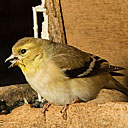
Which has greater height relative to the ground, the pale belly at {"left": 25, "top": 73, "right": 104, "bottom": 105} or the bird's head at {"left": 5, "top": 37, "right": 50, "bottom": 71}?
the bird's head at {"left": 5, "top": 37, "right": 50, "bottom": 71}

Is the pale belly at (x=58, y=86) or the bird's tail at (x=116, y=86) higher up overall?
the pale belly at (x=58, y=86)

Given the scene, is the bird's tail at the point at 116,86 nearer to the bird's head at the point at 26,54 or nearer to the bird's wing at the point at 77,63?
the bird's wing at the point at 77,63

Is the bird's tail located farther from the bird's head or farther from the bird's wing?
the bird's head

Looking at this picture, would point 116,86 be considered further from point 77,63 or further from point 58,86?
point 58,86

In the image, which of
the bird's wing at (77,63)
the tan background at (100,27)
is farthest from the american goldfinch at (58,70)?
the tan background at (100,27)

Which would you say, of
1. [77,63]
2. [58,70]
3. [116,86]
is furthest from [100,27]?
[58,70]

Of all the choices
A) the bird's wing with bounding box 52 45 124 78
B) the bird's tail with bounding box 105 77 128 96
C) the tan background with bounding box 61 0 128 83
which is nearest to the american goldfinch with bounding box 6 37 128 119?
the bird's wing with bounding box 52 45 124 78
